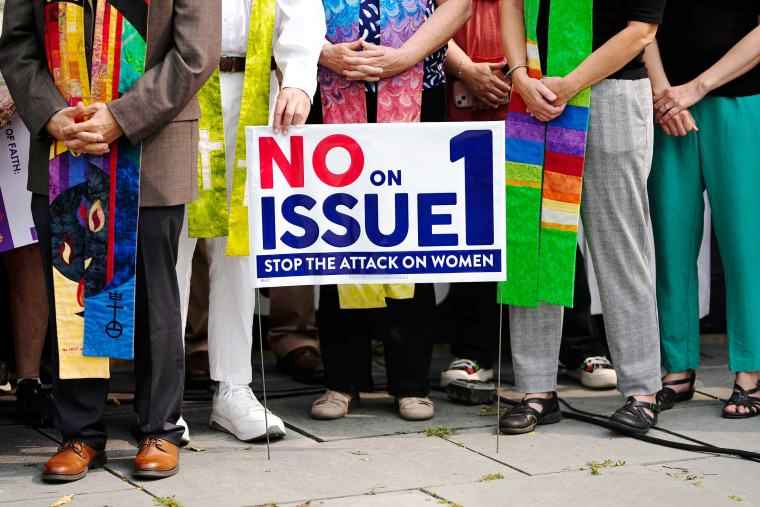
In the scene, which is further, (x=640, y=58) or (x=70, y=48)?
(x=640, y=58)

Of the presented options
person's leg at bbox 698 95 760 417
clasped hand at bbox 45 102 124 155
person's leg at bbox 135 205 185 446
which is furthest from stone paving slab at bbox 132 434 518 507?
person's leg at bbox 698 95 760 417

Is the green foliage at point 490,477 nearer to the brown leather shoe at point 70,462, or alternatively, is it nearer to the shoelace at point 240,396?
the shoelace at point 240,396

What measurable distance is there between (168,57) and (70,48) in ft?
1.07

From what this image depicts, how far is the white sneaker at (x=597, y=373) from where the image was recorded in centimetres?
501

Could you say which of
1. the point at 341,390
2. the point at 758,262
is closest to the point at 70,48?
the point at 341,390

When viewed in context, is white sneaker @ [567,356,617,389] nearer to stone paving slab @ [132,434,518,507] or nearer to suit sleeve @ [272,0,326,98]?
stone paving slab @ [132,434,518,507]

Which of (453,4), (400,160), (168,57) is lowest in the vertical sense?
(400,160)

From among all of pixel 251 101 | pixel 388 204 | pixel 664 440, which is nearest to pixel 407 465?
pixel 388 204

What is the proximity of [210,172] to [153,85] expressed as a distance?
639 mm

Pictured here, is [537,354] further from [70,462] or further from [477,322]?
[70,462]

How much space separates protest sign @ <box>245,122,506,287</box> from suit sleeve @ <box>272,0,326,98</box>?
0.78 feet

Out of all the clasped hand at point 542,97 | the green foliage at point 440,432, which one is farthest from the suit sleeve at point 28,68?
the green foliage at point 440,432

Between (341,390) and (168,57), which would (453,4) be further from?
(341,390)

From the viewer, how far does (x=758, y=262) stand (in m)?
4.50
